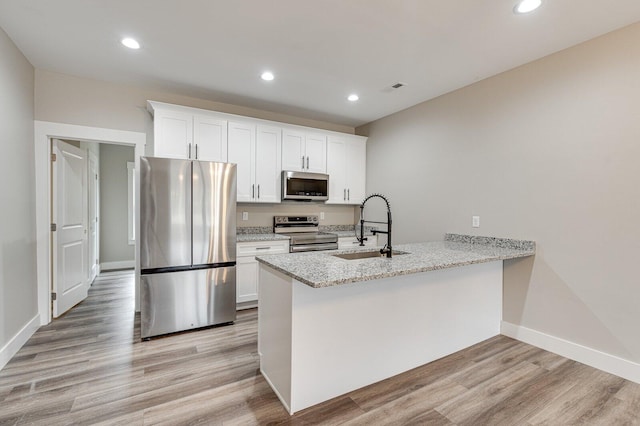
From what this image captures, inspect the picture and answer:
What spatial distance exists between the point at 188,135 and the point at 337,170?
218cm

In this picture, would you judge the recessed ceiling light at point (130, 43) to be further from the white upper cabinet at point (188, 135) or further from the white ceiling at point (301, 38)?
the white upper cabinet at point (188, 135)

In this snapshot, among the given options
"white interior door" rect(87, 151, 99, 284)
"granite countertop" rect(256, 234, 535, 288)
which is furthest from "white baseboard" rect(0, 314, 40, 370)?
"granite countertop" rect(256, 234, 535, 288)

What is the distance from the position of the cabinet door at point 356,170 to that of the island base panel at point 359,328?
2.44m

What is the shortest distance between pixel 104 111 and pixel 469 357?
4534mm

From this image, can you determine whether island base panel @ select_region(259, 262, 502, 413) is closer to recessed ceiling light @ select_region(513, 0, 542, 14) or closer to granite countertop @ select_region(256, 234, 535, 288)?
granite countertop @ select_region(256, 234, 535, 288)

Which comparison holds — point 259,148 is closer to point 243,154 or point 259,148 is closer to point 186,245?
point 243,154

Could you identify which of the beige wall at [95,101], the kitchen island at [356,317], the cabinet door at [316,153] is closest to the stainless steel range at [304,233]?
Result: the cabinet door at [316,153]

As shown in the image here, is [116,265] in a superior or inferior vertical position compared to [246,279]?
inferior

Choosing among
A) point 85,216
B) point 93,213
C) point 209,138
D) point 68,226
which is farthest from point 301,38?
point 93,213

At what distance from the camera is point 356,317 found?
2.08 m

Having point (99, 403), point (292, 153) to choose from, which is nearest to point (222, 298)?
point (99, 403)

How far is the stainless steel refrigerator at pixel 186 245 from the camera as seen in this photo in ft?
9.65

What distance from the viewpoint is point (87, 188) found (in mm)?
4383

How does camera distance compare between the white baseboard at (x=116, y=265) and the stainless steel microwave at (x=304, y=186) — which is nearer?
the stainless steel microwave at (x=304, y=186)
